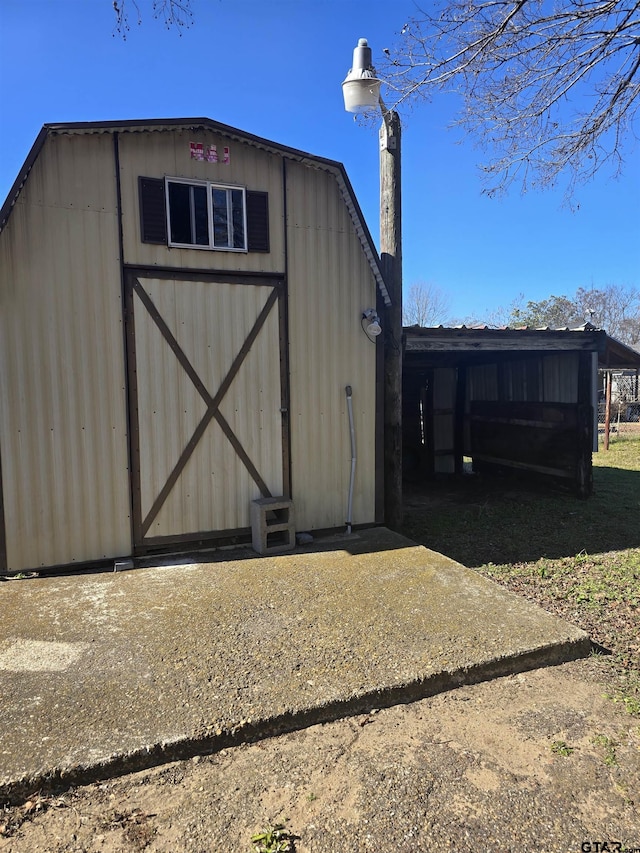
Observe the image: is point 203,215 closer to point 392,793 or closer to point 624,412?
point 392,793

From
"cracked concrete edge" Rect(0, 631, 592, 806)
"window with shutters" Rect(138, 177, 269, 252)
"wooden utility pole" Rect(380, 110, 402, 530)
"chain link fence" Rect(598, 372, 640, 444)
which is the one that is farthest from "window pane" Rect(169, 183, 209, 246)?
"chain link fence" Rect(598, 372, 640, 444)

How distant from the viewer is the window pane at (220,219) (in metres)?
5.18

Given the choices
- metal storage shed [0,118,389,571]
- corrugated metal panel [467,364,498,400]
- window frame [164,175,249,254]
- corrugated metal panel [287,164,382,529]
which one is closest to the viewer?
metal storage shed [0,118,389,571]

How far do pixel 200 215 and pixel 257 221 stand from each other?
557 millimetres

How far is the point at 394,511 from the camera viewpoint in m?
6.25

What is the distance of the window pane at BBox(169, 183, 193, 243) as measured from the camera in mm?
5023

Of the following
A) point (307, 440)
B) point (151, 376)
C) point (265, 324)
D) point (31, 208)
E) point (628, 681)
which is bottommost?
point (628, 681)

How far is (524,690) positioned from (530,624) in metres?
0.64

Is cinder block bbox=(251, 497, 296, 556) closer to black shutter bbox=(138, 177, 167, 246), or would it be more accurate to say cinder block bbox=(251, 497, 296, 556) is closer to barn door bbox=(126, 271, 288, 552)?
barn door bbox=(126, 271, 288, 552)

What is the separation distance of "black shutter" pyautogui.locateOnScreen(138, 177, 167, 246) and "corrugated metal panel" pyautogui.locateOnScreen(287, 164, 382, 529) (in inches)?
50.2

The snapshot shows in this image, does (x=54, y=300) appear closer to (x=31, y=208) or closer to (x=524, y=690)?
(x=31, y=208)

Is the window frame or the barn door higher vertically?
the window frame

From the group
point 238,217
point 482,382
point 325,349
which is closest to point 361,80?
point 238,217

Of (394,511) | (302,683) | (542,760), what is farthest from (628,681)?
(394,511)
